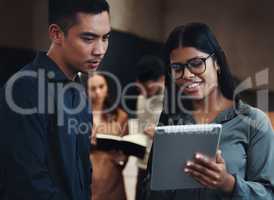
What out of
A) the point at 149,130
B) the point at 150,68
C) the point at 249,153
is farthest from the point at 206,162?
the point at 150,68

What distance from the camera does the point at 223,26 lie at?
1.39 m

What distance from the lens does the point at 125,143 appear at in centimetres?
143

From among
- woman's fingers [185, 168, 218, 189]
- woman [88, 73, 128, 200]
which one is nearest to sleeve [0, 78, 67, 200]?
woman [88, 73, 128, 200]

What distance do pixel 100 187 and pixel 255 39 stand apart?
2.28 feet

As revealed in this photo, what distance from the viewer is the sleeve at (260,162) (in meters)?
1.22

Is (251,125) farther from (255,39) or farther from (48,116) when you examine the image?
(48,116)

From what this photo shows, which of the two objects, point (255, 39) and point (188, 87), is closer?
point (188, 87)

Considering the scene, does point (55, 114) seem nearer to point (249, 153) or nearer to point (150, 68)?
point (150, 68)

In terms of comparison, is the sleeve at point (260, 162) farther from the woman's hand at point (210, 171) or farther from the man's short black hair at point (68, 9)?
the man's short black hair at point (68, 9)

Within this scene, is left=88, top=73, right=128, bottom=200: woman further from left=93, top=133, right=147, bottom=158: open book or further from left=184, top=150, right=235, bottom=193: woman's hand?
left=184, top=150, right=235, bottom=193: woman's hand

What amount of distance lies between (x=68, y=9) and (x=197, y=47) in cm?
39

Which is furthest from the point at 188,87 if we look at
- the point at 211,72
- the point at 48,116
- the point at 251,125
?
the point at 48,116

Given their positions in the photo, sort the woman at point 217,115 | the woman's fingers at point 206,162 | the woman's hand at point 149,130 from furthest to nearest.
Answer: the woman's hand at point 149,130
the woman at point 217,115
the woman's fingers at point 206,162

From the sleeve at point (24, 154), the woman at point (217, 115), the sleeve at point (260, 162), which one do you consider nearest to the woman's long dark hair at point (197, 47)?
the woman at point (217, 115)
